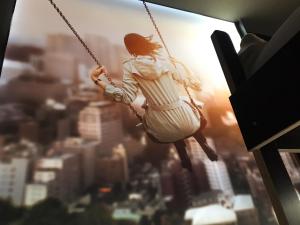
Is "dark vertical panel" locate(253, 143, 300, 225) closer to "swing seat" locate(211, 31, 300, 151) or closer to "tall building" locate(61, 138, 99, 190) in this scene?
"swing seat" locate(211, 31, 300, 151)

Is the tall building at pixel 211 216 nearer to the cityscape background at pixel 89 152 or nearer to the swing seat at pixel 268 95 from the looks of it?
the cityscape background at pixel 89 152

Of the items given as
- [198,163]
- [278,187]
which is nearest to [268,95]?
[278,187]

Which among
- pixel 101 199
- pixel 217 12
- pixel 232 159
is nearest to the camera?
pixel 101 199

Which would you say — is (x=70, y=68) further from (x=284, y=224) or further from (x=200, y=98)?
(x=284, y=224)

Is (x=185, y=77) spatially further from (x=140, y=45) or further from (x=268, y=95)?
(x=268, y=95)

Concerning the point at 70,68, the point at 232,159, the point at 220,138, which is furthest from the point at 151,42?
the point at 232,159
